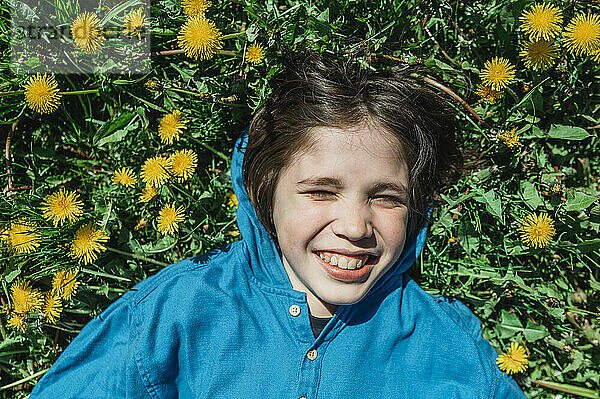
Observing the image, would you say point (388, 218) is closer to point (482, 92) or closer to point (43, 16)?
point (482, 92)

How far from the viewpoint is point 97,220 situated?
8.18 feet

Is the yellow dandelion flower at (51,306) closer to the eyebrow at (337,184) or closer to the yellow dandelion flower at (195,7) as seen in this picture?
the eyebrow at (337,184)

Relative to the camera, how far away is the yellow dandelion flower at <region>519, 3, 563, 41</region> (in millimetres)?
2236

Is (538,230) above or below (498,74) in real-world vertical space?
below

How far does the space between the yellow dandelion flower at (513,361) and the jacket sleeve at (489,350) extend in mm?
29

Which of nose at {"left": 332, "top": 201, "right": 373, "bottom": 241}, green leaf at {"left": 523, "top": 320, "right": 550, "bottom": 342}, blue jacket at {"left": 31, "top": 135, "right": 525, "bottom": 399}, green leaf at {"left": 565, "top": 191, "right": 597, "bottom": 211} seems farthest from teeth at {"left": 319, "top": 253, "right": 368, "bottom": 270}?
green leaf at {"left": 523, "top": 320, "right": 550, "bottom": 342}

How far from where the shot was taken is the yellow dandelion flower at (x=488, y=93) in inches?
94.4

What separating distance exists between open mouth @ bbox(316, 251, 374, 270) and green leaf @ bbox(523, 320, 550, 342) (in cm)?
104

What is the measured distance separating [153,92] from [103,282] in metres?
0.90

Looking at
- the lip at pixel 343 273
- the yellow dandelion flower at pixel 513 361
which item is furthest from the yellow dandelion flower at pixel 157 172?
the yellow dandelion flower at pixel 513 361

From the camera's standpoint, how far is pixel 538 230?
2330 mm

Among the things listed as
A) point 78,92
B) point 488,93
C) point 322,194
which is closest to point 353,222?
point 322,194

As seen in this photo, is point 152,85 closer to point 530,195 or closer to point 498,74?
point 498,74

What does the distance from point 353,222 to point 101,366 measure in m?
1.24
